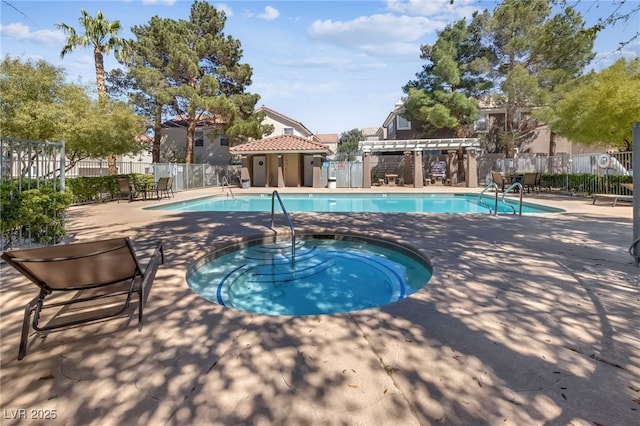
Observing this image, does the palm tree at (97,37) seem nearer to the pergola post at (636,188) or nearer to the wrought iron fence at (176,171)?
the wrought iron fence at (176,171)

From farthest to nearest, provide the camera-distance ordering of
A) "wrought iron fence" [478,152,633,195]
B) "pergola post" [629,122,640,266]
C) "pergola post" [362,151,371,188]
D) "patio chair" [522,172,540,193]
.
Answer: "pergola post" [362,151,371,188] < "patio chair" [522,172,540,193] < "wrought iron fence" [478,152,633,195] < "pergola post" [629,122,640,266]

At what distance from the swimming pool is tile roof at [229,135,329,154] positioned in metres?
4.16

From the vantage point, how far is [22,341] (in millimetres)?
2418

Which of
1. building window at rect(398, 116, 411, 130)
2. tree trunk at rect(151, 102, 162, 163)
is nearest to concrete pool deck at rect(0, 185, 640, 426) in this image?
tree trunk at rect(151, 102, 162, 163)

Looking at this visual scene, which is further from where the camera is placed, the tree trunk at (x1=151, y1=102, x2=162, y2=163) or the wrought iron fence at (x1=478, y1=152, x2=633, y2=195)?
the tree trunk at (x1=151, y1=102, x2=162, y2=163)

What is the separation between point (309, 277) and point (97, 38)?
65.3 feet

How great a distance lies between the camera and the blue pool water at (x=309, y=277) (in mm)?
4707

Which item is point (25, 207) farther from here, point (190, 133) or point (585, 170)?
point (190, 133)

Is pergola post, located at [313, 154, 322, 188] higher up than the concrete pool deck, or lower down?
higher up

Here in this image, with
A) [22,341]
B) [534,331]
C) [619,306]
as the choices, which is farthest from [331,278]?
[22,341]

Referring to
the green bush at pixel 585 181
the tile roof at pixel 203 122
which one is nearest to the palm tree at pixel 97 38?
the tile roof at pixel 203 122

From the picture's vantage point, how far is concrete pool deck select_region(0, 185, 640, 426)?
73.9 inches

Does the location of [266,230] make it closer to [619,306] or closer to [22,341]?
[22,341]

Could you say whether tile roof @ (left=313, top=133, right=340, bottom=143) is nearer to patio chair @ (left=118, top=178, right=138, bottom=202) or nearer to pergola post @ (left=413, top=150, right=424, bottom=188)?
pergola post @ (left=413, top=150, right=424, bottom=188)
